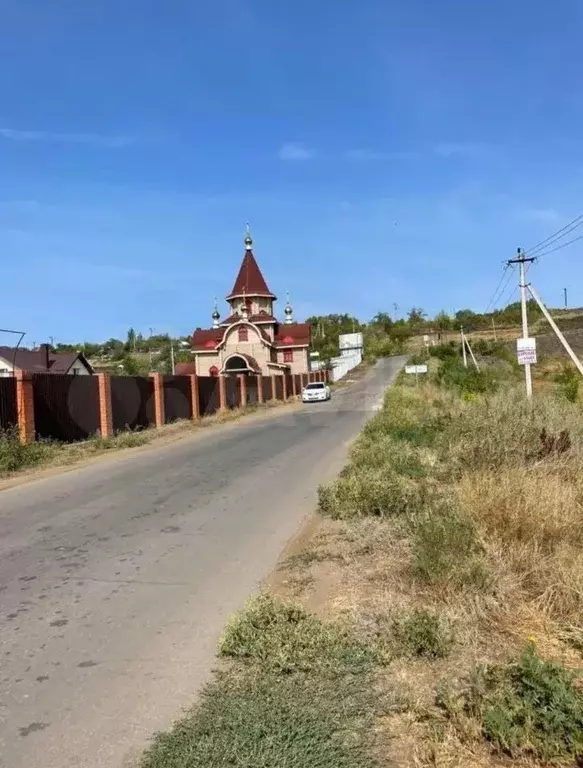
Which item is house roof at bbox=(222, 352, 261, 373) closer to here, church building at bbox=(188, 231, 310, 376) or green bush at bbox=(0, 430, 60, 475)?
church building at bbox=(188, 231, 310, 376)

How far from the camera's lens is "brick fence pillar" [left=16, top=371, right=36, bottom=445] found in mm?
17000

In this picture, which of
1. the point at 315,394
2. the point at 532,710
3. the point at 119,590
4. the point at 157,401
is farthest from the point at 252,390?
the point at 532,710

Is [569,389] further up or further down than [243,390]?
further down

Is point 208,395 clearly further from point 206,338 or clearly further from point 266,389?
point 206,338

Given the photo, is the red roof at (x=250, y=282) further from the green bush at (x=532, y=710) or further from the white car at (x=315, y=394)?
the green bush at (x=532, y=710)

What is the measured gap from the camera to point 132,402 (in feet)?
78.7

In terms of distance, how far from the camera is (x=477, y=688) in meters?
3.43

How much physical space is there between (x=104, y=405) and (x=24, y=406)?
442cm

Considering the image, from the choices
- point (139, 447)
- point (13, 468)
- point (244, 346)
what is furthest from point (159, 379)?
point (244, 346)

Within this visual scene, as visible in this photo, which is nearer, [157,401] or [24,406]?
[24,406]

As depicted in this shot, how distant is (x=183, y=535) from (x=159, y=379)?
734 inches

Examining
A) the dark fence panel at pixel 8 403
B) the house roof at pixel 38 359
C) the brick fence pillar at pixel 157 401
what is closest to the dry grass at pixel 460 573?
the dark fence panel at pixel 8 403

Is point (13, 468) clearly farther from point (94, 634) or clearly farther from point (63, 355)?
point (63, 355)

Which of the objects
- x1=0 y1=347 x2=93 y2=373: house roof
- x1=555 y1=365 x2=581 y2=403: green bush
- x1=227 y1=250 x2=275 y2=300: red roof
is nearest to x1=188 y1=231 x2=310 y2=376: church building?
x1=227 y1=250 x2=275 y2=300: red roof
